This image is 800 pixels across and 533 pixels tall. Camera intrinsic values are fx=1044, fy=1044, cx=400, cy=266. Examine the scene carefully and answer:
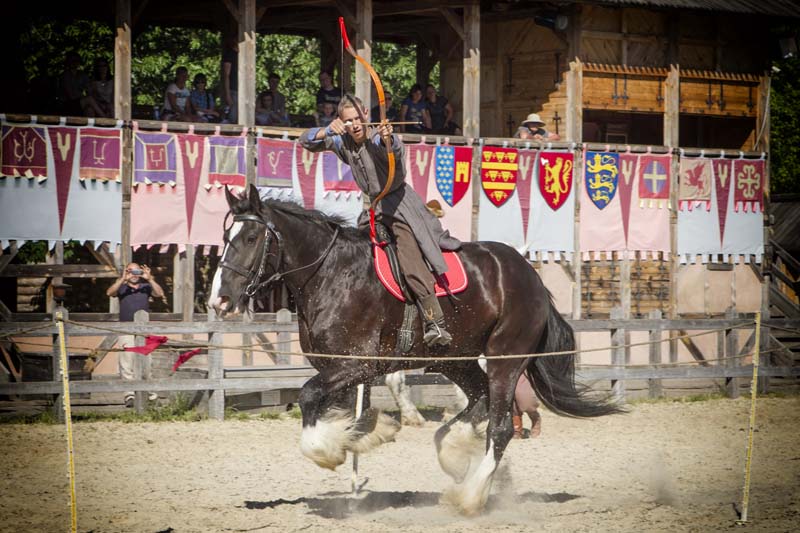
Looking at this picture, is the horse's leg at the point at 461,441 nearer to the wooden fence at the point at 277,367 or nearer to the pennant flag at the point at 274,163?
the wooden fence at the point at 277,367

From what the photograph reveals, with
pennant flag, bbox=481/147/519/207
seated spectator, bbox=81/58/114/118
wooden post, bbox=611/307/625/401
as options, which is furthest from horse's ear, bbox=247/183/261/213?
pennant flag, bbox=481/147/519/207

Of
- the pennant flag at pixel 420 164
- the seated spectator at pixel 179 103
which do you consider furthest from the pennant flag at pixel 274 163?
the pennant flag at pixel 420 164

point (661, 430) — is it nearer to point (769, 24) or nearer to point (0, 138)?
point (0, 138)

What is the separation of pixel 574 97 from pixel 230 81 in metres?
6.16

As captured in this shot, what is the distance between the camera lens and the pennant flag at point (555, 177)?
59.8 ft

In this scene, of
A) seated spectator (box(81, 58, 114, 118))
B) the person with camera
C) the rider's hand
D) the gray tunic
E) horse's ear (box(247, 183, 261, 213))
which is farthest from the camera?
seated spectator (box(81, 58, 114, 118))

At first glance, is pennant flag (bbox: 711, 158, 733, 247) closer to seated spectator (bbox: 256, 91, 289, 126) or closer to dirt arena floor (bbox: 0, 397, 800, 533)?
dirt arena floor (bbox: 0, 397, 800, 533)

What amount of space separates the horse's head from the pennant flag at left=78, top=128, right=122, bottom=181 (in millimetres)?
8127

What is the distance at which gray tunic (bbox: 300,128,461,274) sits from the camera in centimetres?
783

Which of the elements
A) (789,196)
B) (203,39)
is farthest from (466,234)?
(203,39)

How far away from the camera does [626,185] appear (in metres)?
18.9

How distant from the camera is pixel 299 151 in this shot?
1658 cm

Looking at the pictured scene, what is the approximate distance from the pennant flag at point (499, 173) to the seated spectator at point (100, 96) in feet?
20.3

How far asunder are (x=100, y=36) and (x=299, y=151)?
1352 centimetres
